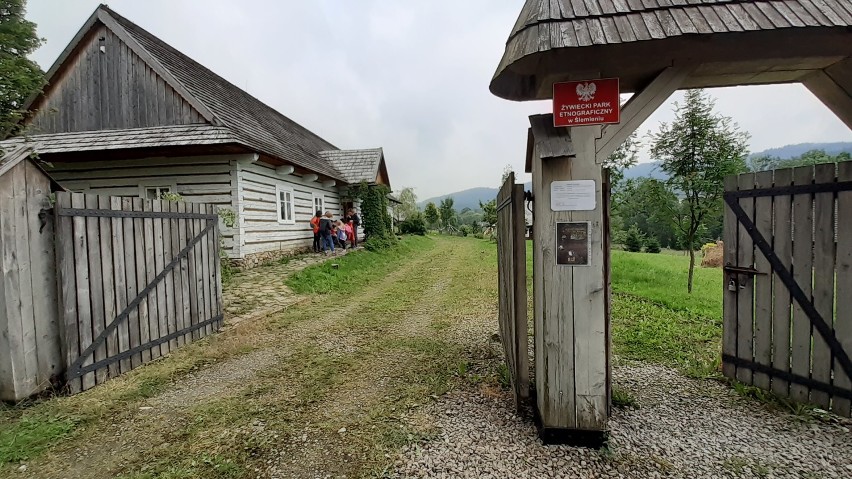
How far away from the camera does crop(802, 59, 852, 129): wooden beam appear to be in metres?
2.94

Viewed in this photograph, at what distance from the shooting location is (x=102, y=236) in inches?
156

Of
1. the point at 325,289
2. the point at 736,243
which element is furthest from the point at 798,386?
the point at 325,289

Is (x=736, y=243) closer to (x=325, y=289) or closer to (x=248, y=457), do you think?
(x=248, y=457)

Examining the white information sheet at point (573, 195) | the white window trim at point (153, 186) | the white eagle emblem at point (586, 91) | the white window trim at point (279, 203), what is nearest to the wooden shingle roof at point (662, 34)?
the white eagle emblem at point (586, 91)

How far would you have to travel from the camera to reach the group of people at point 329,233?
1388 cm

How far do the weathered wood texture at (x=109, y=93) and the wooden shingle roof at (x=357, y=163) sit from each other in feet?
29.2

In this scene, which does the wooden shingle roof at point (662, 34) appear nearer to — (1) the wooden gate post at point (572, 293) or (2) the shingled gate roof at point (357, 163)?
(1) the wooden gate post at point (572, 293)

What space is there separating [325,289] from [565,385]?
6942mm

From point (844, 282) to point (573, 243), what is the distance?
2.28 m

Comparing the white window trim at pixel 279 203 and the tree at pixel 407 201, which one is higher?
the tree at pixel 407 201

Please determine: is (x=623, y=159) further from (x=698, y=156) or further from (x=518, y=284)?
(x=518, y=284)

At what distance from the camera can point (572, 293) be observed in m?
2.65

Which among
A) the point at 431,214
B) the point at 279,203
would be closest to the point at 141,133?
the point at 279,203

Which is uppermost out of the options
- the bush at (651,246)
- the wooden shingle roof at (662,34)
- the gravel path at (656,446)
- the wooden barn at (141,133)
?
the wooden barn at (141,133)
